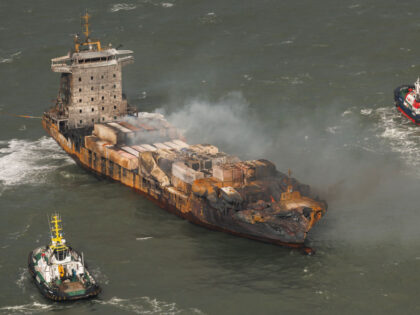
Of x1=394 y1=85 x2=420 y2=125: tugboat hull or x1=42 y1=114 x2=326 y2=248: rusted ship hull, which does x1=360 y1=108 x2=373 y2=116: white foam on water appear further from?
Result: x1=42 y1=114 x2=326 y2=248: rusted ship hull

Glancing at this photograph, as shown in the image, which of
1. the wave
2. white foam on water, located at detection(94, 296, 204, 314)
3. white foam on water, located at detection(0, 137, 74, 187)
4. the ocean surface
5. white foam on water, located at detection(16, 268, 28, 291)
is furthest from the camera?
the wave

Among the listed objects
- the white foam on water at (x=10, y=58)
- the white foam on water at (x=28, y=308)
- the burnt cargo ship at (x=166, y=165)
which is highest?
the white foam on water at (x=10, y=58)

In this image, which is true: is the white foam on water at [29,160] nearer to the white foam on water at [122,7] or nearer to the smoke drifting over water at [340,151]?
the smoke drifting over water at [340,151]

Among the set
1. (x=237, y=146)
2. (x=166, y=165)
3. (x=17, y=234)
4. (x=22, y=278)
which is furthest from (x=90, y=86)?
(x=22, y=278)

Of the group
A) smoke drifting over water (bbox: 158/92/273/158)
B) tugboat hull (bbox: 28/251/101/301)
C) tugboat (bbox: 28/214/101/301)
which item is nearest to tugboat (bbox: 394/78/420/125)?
smoke drifting over water (bbox: 158/92/273/158)

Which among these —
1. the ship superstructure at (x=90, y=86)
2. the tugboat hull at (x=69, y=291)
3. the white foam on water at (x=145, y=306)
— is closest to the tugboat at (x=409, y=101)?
the ship superstructure at (x=90, y=86)

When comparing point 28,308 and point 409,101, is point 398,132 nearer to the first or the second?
point 409,101
